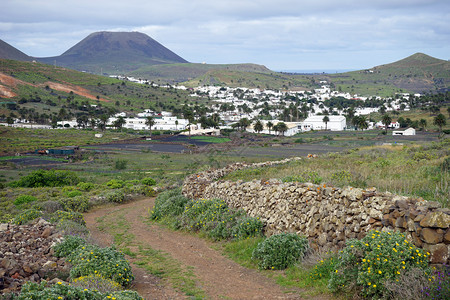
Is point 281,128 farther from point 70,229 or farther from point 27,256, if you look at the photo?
point 27,256

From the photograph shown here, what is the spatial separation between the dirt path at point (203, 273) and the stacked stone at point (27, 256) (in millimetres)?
1603

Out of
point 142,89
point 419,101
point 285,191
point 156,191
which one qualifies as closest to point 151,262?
point 285,191

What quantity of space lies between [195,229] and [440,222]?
8.61 meters

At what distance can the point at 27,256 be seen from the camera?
928cm

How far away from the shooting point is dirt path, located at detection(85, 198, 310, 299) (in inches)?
319

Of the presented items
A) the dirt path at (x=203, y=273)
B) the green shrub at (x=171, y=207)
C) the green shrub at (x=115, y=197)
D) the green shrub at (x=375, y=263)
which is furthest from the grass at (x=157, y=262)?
the green shrub at (x=115, y=197)

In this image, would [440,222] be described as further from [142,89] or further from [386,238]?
[142,89]

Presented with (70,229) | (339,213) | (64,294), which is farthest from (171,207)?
(64,294)

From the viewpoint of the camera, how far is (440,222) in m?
6.84

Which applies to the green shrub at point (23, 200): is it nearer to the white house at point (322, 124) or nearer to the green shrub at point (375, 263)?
the green shrub at point (375, 263)

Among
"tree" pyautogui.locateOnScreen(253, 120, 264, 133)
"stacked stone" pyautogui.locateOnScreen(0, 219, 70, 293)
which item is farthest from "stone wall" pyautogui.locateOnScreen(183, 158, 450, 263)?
"tree" pyautogui.locateOnScreen(253, 120, 264, 133)

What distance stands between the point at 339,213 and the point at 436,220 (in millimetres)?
2429

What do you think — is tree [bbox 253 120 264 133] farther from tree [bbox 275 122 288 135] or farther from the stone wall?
the stone wall

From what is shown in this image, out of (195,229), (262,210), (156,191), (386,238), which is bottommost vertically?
(156,191)
